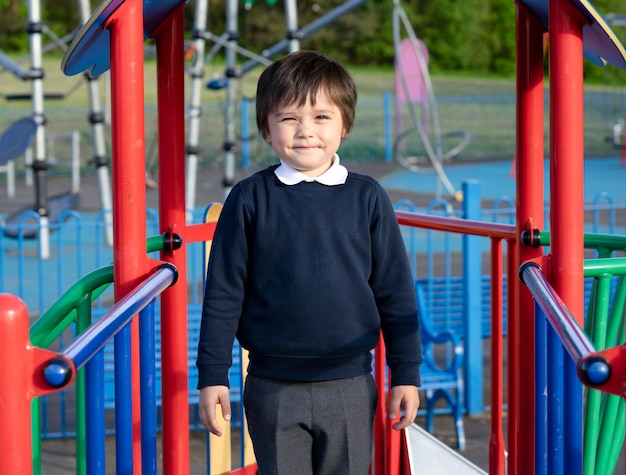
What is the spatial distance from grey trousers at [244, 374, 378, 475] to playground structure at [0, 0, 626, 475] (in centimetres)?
28

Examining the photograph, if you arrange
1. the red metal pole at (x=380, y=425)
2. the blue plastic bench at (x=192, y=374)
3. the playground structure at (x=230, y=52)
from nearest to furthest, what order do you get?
the red metal pole at (x=380, y=425) < the blue plastic bench at (x=192, y=374) < the playground structure at (x=230, y=52)

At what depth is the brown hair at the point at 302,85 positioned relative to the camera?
91.8 inches

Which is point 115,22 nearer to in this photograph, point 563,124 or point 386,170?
point 563,124

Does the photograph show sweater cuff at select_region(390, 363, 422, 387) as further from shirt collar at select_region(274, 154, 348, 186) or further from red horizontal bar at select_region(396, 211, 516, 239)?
red horizontal bar at select_region(396, 211, 516, 239)

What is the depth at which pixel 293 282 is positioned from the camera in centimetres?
232

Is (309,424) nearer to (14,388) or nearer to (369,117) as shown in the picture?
(14,388)

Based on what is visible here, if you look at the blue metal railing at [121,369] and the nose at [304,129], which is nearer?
the blue metal railing at [121,369]

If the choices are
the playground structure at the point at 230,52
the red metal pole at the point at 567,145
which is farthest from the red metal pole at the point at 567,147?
the playground structure at the point at 230,52

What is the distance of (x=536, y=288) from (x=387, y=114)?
59.2 feet

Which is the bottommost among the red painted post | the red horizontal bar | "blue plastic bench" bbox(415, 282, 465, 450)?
"blue plastic bench" bbox(415, 282, 465, 450)

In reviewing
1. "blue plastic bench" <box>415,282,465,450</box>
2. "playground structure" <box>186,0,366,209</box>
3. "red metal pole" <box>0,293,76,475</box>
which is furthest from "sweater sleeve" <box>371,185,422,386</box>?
"playground structure" <box>186,0,366,209</box>

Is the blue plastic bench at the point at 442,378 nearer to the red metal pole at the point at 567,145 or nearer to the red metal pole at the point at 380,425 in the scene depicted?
the red metal pole at the point at 380,425

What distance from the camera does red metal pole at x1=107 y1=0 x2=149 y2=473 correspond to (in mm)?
2455

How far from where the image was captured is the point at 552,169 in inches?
94.3
